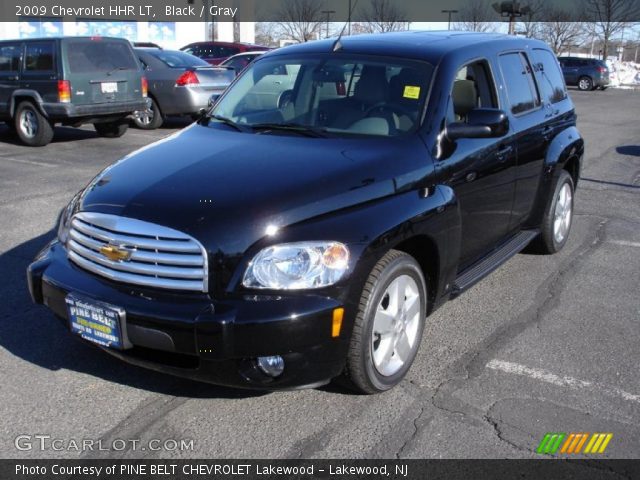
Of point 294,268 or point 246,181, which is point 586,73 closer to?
point 246,181

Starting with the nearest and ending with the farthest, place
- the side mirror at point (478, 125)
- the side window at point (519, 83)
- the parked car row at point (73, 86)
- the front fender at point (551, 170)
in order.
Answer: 1. the side mirror at point (478, 125)
2. the side window at point (519, 83)
3. the front fender at point (551, 170)
4. the parked car row at point (73, 86)

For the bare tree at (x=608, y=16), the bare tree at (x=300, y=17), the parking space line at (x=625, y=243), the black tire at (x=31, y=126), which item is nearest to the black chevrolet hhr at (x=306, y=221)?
the parking space line at (x=625, y=243)

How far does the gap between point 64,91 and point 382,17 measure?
3799 cm

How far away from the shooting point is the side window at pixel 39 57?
11.6 m

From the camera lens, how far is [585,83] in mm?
36375

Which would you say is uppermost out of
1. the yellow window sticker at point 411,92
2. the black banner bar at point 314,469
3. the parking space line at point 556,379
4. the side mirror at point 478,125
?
the yellow window sticker at point 411,92

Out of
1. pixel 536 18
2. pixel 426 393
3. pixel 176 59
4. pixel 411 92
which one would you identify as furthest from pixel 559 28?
pixel 426 393

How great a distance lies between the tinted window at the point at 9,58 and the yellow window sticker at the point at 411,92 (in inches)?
389

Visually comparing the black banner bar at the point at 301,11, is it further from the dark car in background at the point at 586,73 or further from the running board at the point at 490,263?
the running board at the point at 490,263

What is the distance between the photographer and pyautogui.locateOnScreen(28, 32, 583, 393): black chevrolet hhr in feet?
10.3

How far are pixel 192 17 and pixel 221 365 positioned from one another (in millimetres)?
40855

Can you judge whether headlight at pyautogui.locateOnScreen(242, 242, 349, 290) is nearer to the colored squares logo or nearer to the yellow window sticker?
the colored squares logo

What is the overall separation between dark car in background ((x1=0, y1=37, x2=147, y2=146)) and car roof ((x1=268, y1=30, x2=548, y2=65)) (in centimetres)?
755

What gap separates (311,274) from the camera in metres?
3.16
